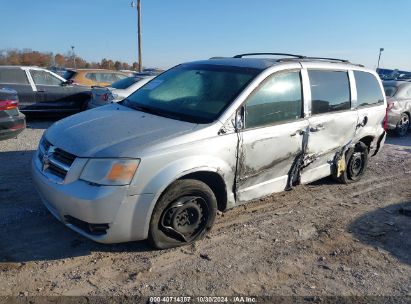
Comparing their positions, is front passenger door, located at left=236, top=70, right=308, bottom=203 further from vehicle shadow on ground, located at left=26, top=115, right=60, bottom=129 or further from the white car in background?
vehicle shadow on ground, located at left=26, top=115, right=60, bottom=129

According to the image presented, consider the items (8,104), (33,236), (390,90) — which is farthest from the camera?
(390,90)

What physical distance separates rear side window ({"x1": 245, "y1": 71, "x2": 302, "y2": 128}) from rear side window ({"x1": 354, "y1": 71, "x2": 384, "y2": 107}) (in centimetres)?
155

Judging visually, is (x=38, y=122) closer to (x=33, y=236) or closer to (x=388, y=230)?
(x=33, y=236)

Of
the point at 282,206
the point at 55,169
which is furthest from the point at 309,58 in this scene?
the point at 55,169

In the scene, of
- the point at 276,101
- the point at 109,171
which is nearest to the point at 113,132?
the point at 109,171

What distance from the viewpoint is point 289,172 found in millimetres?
4715

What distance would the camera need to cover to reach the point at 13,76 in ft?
32.3

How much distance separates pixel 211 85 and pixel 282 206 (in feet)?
5.98

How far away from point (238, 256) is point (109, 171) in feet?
4.80

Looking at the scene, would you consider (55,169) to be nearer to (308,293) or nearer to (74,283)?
(74,283)

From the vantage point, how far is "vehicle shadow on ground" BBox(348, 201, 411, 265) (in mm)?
4074

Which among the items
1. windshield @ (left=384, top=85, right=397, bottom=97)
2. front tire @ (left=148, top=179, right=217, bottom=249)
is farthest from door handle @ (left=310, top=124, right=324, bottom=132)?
windshield @ (left=384, top=85, right=397, bottom=97)

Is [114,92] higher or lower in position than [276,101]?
lower

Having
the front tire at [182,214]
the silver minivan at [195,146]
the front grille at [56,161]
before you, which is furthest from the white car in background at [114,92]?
the front tire at [182,214]
